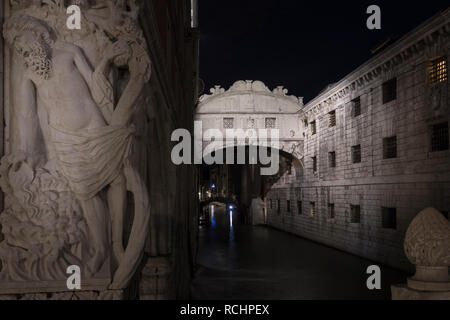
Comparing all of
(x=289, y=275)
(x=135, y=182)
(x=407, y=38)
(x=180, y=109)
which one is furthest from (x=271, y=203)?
(x=135, y=182)

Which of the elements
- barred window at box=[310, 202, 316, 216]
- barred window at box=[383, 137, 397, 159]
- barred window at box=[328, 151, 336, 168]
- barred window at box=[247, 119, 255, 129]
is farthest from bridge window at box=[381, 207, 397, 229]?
barred window at box=[247, 119, 255, 129]

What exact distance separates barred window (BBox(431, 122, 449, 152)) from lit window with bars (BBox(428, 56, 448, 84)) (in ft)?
5.41

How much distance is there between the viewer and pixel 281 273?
17125 millimetres

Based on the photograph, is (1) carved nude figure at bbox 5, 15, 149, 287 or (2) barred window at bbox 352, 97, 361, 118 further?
(2) barred window at bbox 352, 97, 361, 118

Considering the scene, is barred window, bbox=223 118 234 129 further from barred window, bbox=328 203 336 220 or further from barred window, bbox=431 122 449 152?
barred window, bbox=431 122 449 152

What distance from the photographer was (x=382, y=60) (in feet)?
60.5

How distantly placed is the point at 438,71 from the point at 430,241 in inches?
464

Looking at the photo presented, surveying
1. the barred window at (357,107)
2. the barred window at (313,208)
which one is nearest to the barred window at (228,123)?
the barred window at (313,208)

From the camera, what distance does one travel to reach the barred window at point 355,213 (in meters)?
21.3

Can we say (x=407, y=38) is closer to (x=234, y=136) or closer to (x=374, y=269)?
(x=374, y=269)

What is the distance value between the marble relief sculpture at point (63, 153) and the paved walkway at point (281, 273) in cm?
1016

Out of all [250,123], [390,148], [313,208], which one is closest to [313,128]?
[250,123]

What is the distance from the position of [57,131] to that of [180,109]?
7607 mm

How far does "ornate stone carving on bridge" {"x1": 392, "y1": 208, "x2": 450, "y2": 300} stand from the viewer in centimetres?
522
